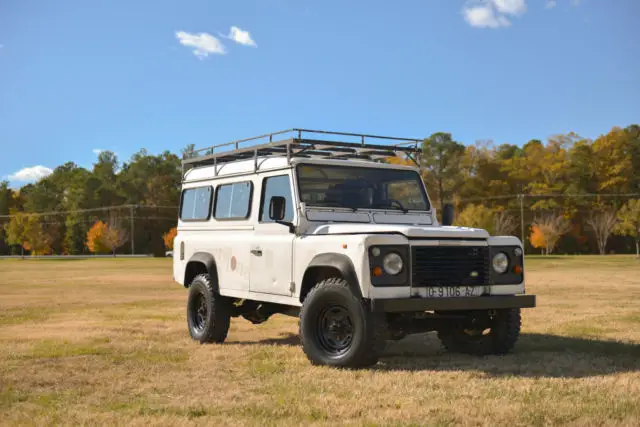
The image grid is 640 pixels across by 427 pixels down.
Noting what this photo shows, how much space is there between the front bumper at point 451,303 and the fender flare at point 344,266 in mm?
308

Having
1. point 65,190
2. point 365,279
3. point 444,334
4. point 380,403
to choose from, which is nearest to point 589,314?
point 444,334

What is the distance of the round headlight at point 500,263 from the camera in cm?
895

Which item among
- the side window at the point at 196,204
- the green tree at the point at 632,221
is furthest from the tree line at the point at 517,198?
the side window at the point at 196,204

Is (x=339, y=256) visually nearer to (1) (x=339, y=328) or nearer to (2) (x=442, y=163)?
(1) (x=339, y=328)

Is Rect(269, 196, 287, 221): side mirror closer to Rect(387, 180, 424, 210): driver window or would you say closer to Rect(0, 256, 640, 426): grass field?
Rect(387, 180, 424, 210): driver window

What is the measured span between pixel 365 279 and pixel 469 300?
4.08ft

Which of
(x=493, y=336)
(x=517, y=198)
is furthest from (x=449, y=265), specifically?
(x=517, y=198)

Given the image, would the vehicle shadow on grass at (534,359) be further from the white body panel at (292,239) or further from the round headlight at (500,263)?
the round headlight at (500,263)

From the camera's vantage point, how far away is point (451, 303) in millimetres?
8359

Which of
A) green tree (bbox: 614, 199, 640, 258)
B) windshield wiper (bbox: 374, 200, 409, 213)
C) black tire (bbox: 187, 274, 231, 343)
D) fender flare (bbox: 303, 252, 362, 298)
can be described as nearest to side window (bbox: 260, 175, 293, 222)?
fender flare (bbox: 303, 252, 362, 298)

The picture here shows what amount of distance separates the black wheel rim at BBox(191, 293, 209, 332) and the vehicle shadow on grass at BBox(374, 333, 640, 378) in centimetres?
283

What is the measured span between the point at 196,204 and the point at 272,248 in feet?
9.56

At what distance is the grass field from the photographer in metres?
6.40

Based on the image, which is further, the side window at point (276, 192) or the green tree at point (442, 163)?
the green tree at point (442, 163)
